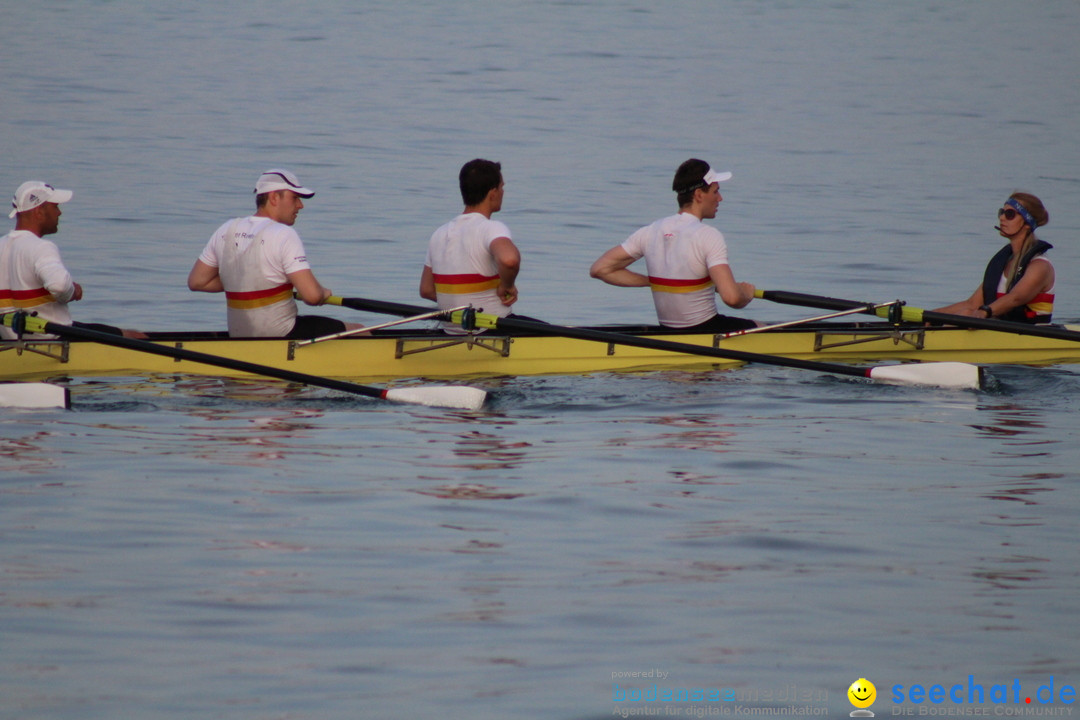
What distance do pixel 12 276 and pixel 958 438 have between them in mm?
5937

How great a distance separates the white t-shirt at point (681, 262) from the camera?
10406mm

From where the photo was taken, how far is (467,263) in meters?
10.2

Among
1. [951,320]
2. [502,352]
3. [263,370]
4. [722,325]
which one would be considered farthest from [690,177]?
[263,370]

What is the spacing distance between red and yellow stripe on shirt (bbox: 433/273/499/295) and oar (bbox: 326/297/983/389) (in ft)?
1.08

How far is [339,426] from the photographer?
9102 millimetres

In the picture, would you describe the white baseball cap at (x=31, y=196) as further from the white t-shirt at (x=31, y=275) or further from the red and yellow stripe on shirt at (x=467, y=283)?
the red and yellow stripe on shirt at (x=467, y=283)

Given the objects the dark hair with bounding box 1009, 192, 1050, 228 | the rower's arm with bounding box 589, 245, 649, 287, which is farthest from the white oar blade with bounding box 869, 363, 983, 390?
the rower's arm with bounding box 589, 245, 649, 287

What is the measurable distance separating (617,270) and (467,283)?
50.4 inches

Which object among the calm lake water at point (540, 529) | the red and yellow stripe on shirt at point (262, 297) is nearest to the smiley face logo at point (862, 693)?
the calm lake water at point (540, 529)

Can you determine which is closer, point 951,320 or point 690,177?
point 690,177

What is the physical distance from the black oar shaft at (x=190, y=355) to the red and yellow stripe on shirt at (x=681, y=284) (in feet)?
8.08

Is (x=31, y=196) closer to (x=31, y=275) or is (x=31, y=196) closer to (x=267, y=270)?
(x=31, y=275)

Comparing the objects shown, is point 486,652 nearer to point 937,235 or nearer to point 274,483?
point 274,483

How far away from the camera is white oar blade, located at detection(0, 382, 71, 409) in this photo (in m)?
9.05
